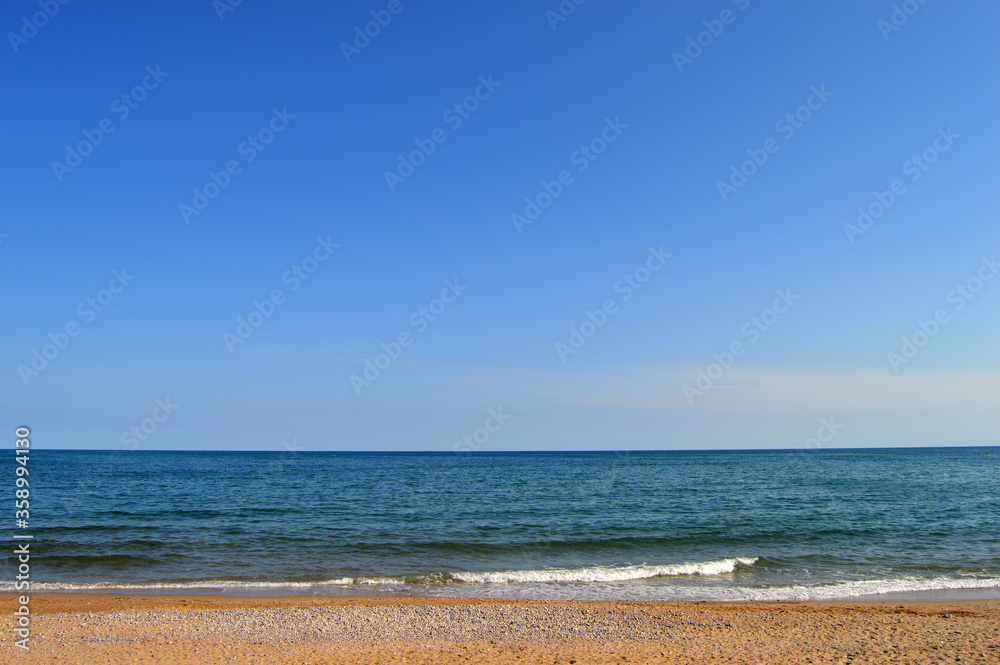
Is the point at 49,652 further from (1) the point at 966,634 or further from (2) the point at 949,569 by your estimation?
(2) the point at 949,569

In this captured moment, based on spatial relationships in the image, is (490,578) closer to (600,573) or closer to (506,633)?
(600,573)

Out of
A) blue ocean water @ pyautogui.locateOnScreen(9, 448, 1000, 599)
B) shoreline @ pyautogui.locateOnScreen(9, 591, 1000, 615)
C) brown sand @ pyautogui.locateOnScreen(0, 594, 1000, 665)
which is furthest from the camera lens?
blue ocean water @ pyautogui.locateOnScreen(9, 448, 1000, 599)

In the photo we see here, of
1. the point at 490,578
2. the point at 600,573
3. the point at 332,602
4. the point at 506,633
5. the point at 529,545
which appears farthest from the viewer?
the point at 529,545

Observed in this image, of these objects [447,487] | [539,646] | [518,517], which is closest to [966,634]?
[539,646]

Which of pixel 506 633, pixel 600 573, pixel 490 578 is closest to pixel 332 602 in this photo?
pixel 490 578

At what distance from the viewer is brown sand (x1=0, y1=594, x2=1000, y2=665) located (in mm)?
10641

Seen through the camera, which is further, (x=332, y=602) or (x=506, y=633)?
(x=332, y=602)

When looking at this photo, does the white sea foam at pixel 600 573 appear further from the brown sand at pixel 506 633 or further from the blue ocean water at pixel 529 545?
the brown sand at pixel 506 633

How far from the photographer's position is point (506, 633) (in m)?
12.1

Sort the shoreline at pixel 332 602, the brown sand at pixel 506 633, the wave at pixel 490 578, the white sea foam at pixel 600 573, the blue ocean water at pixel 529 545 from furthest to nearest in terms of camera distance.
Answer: the white sea foam at pixel 600 573, the blue ocean water at pixel 529 545, the wave at pixel 490 578, the shoreline at pixel 332 602, the brown sand at pixel 506 633

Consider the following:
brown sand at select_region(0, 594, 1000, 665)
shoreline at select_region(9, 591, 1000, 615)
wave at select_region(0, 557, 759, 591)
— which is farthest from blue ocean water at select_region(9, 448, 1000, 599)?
brown sand at select_region(0, 594, 1000, 665)

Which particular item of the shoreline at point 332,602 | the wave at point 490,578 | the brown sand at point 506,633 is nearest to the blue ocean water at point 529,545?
the wave at point 490,578

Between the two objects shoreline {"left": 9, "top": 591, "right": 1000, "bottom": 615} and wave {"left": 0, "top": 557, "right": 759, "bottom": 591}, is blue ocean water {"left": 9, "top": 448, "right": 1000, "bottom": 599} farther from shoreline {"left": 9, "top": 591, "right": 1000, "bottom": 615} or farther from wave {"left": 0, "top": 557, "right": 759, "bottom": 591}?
shoreline {"left": 9, "top": 591, "right": 1000, "bottom": 615}

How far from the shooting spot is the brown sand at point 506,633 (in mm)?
10641
